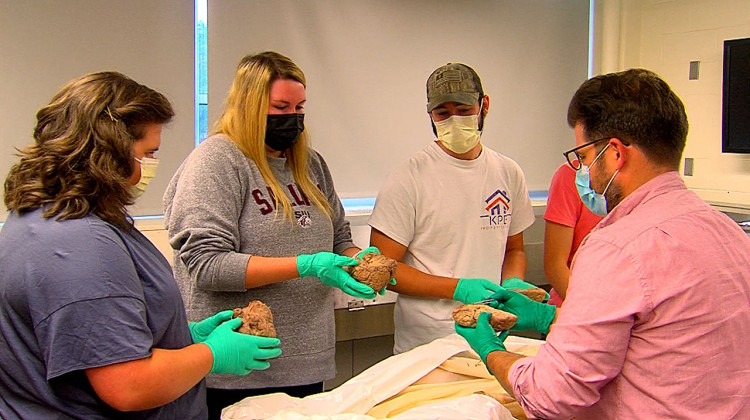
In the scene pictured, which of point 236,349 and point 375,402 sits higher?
point 236,349

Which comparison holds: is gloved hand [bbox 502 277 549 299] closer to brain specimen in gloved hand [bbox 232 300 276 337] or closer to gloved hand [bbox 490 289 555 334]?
gloved hand [bbox 490 289 555 334]

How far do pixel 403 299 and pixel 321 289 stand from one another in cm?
36

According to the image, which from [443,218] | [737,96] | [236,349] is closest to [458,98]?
[443,218]

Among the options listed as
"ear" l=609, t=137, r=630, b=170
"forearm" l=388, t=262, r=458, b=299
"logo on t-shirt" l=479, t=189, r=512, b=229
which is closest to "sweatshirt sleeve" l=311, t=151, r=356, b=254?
"forearm" l=388, t=262, r=458, b=299

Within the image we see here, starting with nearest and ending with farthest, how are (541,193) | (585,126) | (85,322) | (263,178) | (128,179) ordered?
(85,322) < (128,179) < (585,126) < (263,178) < (541,193)

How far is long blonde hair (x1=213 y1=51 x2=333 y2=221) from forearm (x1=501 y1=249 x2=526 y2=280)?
752 mm

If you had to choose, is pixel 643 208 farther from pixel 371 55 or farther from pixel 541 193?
pixel 541 193

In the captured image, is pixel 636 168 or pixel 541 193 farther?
pixel 541 193

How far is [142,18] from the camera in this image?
281cm

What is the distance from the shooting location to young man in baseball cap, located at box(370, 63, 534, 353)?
206 centimetres

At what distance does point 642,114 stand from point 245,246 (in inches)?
40.9

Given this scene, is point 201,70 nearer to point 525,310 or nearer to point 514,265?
point 514,265

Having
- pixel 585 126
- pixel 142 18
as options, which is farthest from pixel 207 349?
pixel 142 18

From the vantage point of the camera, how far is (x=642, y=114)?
124cm
